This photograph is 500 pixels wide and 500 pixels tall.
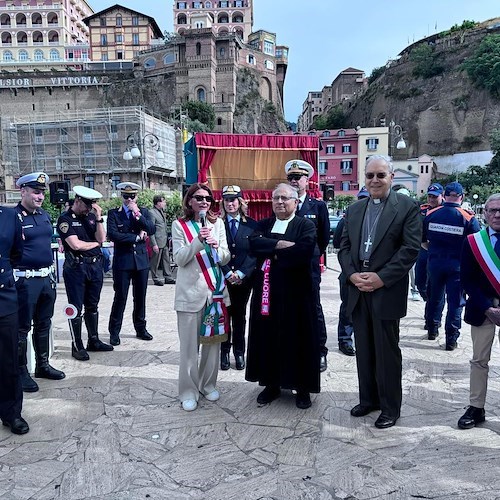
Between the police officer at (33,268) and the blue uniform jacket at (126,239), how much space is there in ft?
3.68

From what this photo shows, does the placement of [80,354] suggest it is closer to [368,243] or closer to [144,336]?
[144,336]

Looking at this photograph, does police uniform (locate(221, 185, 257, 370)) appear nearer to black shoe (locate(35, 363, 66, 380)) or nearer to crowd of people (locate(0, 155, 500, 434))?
crowd of people (locate(0, 155, 500, 434))

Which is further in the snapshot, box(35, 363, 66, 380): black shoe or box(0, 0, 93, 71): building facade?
box(0, 0, 93, 71): building facade

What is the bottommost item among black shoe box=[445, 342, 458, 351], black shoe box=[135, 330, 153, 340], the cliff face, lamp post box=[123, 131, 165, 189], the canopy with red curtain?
black shoe box=[135, 330, 153, 340]

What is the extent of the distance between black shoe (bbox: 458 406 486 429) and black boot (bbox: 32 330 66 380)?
355cm

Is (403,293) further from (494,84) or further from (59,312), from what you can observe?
(494,84)

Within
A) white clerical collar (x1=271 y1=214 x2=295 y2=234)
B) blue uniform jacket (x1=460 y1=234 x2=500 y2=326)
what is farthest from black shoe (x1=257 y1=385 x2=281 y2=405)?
blue uniform jacket (x1=460 y1=234 x2=500 y2=326)

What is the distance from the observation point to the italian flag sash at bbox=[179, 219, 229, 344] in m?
3.69

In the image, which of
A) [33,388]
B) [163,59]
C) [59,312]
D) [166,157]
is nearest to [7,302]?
[33,388]

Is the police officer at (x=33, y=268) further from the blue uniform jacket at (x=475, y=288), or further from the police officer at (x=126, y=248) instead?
the blue uniform jacket at (x=475, y=288)

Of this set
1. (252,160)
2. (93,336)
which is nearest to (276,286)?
(93,336)

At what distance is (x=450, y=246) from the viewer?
5.17 meters

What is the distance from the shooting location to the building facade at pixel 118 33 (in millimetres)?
70188

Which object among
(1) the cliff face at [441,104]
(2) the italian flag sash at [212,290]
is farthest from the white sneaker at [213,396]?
(1) the cliff face at [441,104]
